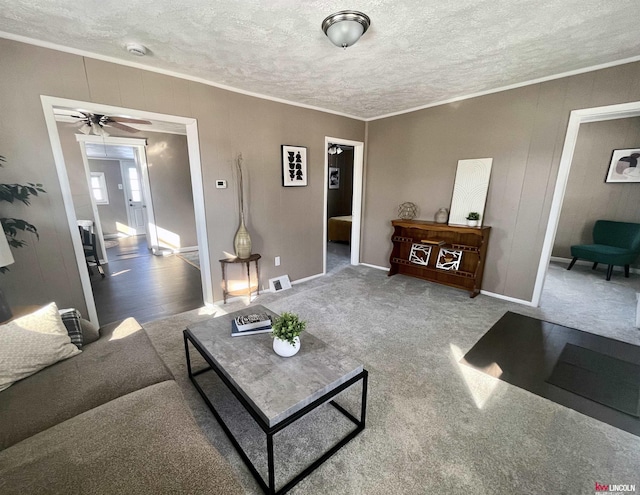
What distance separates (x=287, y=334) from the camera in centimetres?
149

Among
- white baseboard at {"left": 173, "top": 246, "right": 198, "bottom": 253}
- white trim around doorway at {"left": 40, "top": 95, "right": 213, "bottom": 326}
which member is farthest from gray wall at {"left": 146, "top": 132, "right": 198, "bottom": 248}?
white trim around doorway at {"left": 40, "top": 95, "right": 213, "bottom": 326}

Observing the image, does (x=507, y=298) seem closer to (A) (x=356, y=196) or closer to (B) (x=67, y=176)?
(A) (x=356, y=196)

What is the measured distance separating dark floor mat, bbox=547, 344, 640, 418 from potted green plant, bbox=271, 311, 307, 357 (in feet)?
6.45

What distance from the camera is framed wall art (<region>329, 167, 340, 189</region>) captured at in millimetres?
7684

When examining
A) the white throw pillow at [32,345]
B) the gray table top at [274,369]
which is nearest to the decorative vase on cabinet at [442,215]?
the gray table top at [274,369]

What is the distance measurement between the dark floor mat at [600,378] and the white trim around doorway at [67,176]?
11.2ft

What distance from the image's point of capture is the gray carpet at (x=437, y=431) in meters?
1.32

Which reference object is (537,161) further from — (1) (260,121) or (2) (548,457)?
A: (1) (260,121)

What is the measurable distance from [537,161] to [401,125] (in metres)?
1.83

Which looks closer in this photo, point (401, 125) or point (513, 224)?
point (513, 224)

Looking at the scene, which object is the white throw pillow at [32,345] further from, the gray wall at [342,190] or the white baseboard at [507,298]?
the gray wall at [342,190]

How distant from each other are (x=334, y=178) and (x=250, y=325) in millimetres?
6599

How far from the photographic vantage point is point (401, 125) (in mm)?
4039

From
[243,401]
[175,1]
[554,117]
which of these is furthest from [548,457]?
[175,1]
